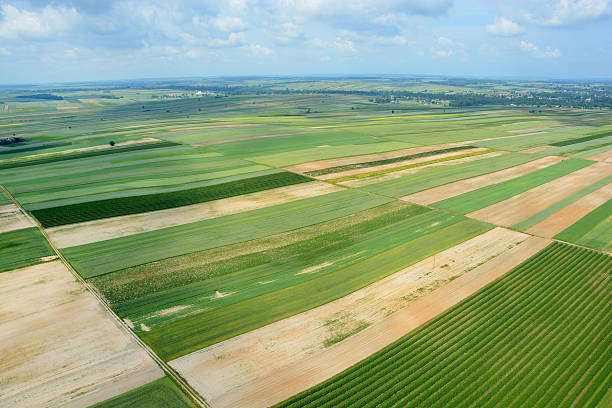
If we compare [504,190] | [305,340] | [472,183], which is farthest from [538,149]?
[305,340]

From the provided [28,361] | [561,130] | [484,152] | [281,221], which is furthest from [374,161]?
[561,130]

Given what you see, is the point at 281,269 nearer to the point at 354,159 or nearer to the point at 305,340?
the point at 305,340

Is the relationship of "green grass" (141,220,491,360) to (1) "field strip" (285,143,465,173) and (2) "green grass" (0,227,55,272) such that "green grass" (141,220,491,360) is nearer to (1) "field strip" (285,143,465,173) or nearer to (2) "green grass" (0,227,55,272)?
(2) "green grass" (0,227,55,272)

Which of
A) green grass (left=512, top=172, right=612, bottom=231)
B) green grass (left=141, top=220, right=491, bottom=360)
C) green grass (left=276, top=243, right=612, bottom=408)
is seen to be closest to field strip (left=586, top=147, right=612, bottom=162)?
green grass (left=512, top=172, right=612, bottom=231)

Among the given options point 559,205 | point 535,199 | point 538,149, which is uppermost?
point 538,149

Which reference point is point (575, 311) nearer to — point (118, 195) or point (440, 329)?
point (440, 329)

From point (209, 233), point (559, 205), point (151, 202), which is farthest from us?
point (151, 202)
